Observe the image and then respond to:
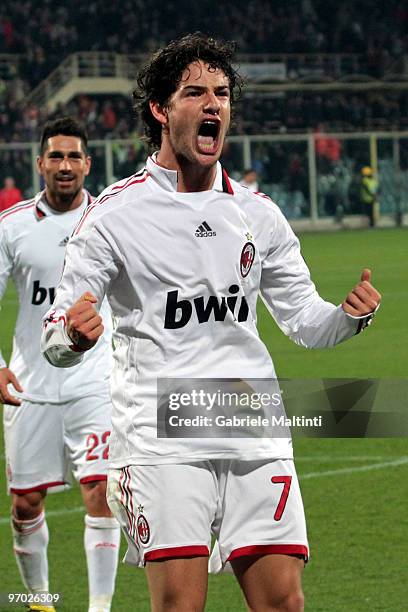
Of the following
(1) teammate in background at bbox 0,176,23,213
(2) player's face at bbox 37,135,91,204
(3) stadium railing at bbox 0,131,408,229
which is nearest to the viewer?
(2) player's face at bbox 37,135,91,204

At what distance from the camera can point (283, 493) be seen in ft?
12.3

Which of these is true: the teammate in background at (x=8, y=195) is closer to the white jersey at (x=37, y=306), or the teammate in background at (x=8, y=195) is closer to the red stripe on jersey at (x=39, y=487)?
the white jersey at (x=37, y=306)

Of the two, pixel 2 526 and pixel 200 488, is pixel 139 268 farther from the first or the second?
pixel 2 526

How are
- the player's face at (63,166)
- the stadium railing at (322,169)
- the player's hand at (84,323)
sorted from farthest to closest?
1. the stadium railing at (322,169)
2. the player's face at (63,166)
3. the player's hand at (84,323)

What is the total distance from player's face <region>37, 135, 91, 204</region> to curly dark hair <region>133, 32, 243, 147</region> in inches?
88.0

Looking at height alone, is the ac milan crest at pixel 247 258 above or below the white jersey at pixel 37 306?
above

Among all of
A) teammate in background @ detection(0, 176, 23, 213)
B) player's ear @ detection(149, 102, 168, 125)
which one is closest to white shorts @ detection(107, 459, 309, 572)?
player's ear @ detection(149, 102, 168, 125)

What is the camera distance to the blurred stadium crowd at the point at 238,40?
37594 millimetres

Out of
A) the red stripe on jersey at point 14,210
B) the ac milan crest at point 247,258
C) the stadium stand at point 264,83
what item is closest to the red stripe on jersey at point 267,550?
the ac milan crest at point 247,258

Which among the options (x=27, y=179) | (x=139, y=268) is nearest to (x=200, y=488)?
(x=139, y=268)

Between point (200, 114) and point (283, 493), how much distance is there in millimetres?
1058

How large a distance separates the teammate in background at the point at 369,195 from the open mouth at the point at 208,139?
105 feet

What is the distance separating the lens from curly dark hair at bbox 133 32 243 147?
3871 millimetres

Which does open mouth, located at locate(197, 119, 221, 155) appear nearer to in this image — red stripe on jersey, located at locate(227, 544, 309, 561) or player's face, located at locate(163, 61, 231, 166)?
player's face, located at locate(163, 61, 231, 166)
